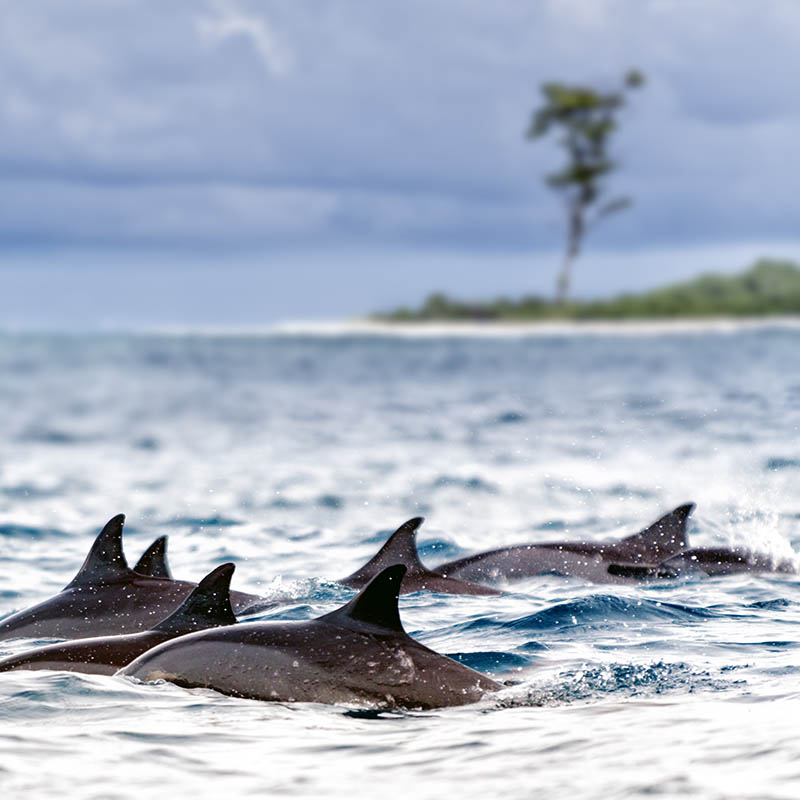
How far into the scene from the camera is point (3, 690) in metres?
8.80

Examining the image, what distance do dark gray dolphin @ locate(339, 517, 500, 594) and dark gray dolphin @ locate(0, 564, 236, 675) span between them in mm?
3042

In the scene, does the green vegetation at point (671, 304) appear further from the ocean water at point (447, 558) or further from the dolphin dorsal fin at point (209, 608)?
the dolphin dorsal fin at point (209, 608)

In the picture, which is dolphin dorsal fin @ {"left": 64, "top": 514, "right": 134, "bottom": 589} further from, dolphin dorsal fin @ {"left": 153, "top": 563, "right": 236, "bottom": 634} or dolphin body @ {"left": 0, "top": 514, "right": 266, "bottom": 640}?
dolphin dorsal fin @ {"left": 153, "top": 563, "right": 236, "bottom": 634}

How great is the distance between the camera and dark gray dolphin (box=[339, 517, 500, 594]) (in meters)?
12.3

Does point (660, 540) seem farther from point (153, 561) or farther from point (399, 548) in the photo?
point (153, 561)

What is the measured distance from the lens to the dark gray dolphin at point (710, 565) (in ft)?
44.5

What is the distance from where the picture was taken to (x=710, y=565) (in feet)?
46.0

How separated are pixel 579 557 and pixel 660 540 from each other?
2.90ft

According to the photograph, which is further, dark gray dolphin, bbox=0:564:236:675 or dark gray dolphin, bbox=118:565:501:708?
dark gray dolphin, bbox=0:564:236:675

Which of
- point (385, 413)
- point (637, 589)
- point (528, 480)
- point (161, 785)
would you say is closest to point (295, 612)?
point (637, 589)

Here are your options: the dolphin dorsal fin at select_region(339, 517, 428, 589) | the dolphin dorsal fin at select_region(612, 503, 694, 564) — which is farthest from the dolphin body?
the dolphin dorsal fin at select_region(612, 503, 694, 564)

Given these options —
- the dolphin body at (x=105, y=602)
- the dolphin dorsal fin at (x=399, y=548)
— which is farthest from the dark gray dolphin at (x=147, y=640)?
the dolphin dorsal fin at (x=399, y=548)

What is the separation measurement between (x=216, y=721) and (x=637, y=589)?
589 cm

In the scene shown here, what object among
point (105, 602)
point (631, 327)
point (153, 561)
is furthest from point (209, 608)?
point (631, 327)
